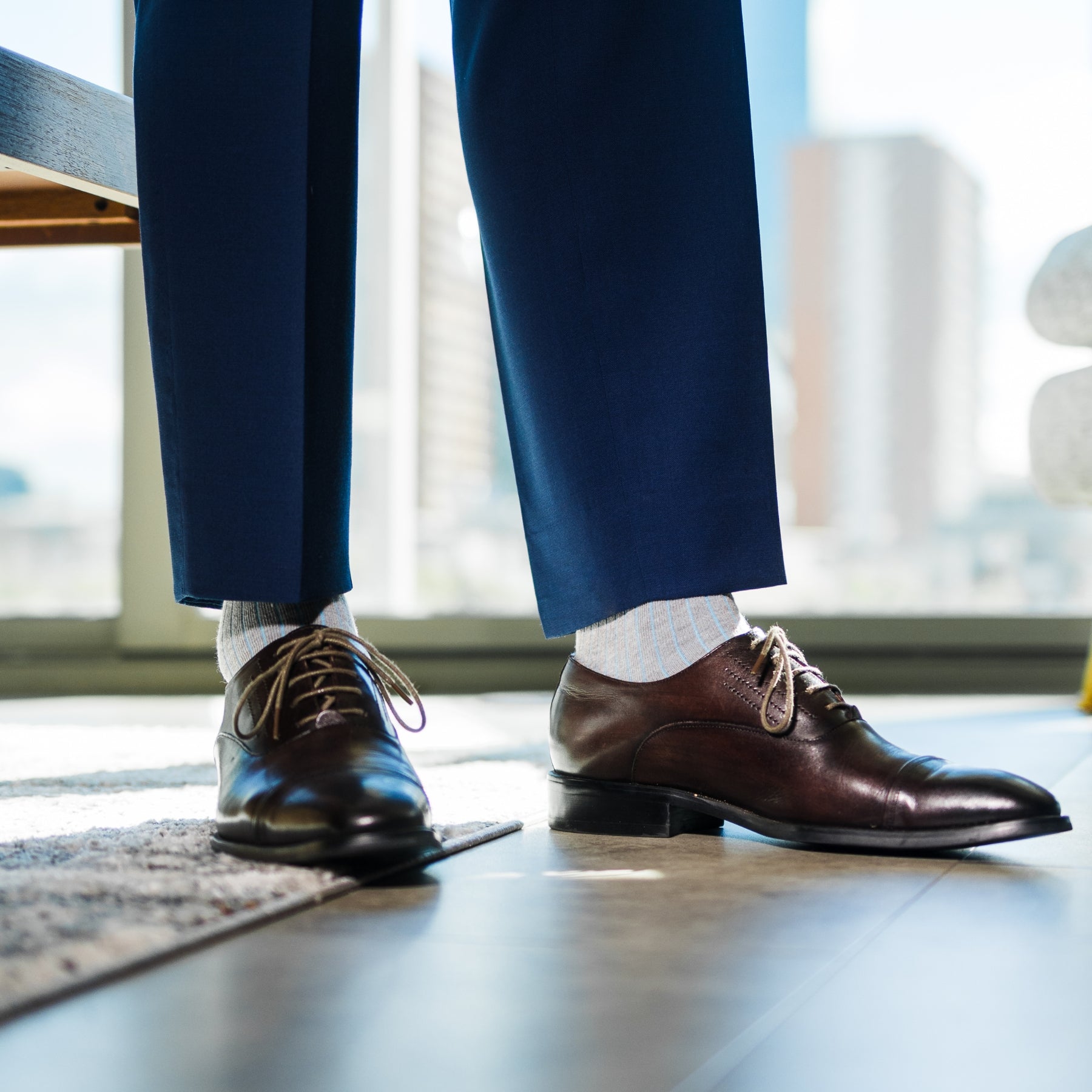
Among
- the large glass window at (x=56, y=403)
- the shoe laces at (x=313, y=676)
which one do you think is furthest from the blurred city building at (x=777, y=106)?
the shoe laces at (x=313, y=676)

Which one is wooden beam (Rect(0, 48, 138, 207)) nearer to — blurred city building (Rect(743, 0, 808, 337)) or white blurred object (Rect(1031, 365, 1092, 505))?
white blurred object (Rect(1031, 365, 1092, 505))

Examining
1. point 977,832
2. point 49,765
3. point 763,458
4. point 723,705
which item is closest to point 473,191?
point 763,458

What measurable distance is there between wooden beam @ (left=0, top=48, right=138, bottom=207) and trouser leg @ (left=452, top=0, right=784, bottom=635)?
0.36 metres

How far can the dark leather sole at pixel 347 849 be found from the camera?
25.9 inches

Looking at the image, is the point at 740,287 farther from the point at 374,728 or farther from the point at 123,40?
the point at 123,40

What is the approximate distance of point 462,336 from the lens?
7.72 ft

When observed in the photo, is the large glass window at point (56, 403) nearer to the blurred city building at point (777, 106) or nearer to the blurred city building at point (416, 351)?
the blurred city building at point (416, 351)

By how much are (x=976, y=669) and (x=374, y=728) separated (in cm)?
158

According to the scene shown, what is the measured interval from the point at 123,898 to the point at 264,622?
25 centimetres

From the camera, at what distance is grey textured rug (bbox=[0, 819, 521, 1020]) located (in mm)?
510

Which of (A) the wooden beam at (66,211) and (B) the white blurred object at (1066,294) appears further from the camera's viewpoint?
(B) the white blurred object at (1066,294)

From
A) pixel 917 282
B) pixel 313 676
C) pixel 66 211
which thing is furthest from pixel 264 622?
pixel 917 282

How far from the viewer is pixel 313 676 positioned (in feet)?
2.51

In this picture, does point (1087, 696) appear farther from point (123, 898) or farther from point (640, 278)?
point (123, 898)
